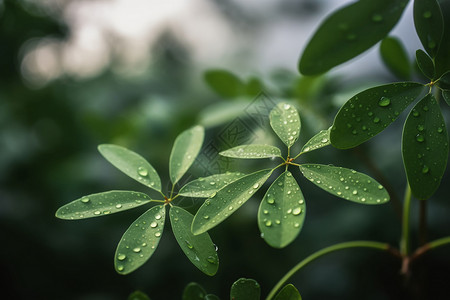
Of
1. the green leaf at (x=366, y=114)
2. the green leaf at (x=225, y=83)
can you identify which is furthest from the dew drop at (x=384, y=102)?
the green leaf at (x=225, y=83)

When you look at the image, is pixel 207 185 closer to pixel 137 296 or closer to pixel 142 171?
pixel 142 171

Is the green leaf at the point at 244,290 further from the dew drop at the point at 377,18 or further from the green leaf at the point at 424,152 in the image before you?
the dew drop at the point at 377,18

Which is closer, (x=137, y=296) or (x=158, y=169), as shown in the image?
(x=137, y=296)

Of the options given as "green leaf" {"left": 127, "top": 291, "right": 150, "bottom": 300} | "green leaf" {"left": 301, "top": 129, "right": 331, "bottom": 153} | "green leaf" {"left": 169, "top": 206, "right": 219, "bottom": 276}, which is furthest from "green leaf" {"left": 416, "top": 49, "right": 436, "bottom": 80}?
"green leaf" {"left": 127, "top": 291, "right": 150, "bottom": 300}

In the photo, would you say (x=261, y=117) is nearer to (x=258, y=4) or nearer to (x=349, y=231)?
(x=349, y=231)

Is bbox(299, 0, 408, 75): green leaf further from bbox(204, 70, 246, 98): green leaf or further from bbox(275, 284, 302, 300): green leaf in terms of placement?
bbox(204, 70, 246, 98): green leaf

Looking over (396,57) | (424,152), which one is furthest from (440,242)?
(396,57)
